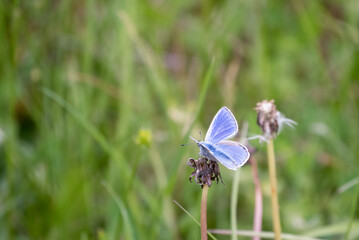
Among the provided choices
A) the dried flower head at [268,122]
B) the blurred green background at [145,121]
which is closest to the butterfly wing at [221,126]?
the dried flower head at [268,122]

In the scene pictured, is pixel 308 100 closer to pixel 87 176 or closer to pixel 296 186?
pixel 296 186

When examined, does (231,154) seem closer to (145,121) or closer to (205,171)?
(205,171)

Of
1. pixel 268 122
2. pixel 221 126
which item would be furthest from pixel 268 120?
pixel 221 126

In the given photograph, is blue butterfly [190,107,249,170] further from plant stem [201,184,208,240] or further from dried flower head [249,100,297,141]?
dried flower head [249,100,297,141]

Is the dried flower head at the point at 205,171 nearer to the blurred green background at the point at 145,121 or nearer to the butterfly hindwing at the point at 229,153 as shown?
the butterfly hindwing at the point at 229,153

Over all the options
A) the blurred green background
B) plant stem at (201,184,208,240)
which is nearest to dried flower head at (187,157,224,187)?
plant stem at (201,184,208,240)

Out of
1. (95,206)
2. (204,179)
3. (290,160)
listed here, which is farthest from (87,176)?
(204,179)
